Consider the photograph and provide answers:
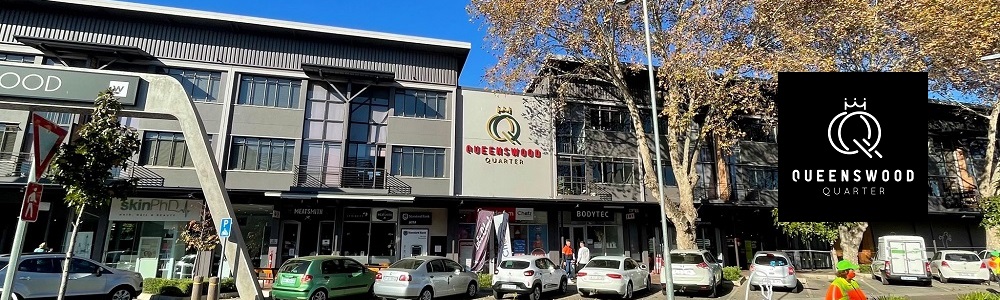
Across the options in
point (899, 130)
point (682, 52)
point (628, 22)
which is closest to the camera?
point (899, 130)

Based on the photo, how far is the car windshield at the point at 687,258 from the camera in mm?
15984

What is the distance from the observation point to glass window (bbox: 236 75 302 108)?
22922mm

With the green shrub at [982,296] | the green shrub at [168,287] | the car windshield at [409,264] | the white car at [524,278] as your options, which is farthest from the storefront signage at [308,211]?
the green shrub at [982,296]

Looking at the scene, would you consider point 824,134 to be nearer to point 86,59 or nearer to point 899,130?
point 899,130

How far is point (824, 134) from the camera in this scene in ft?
11.6

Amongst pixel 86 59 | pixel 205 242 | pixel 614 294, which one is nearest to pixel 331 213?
pixel 205 242

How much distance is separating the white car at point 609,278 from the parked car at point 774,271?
4.24 m

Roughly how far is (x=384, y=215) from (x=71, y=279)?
38.9 feet

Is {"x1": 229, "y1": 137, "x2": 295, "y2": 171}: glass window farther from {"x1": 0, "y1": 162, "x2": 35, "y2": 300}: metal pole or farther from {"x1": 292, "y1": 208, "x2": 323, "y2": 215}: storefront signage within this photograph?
{"x1": 0, "y1": 162, "x2": 35, "y2": 300}: metal pole

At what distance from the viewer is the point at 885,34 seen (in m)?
18.1

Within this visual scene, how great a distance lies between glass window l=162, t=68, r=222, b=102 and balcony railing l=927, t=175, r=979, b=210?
40.1 meters

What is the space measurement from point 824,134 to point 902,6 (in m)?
19.1

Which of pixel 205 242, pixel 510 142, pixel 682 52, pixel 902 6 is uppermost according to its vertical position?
pixel 902 6

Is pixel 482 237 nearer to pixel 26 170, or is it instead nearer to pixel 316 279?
pixel 316 279
